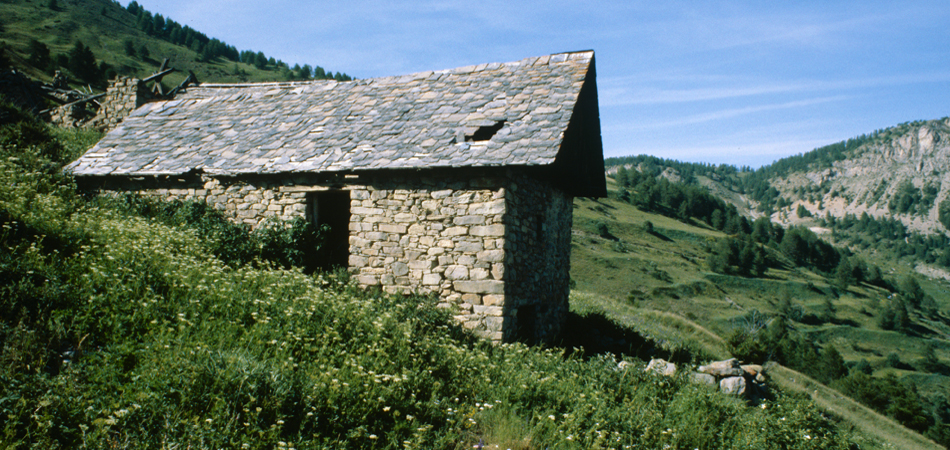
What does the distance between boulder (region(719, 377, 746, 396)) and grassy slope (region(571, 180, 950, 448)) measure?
43519mm

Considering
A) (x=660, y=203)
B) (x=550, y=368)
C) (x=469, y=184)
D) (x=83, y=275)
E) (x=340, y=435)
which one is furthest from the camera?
Answer: (x=660, y=203)

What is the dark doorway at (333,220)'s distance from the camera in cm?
1002

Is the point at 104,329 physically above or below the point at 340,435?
above

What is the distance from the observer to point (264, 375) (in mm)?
4332

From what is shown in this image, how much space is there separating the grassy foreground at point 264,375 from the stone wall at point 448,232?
2.24 ft

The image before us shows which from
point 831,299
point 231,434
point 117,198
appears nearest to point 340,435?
point 231,434

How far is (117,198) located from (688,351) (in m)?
13.9

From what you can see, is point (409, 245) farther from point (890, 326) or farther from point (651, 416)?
point (890, 326)

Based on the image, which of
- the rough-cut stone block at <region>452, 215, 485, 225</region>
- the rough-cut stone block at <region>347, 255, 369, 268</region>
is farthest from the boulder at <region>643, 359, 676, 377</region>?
the rough-cut stone block at <region>347, 255, 369, 268</region>

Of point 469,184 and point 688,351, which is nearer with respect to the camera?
point 469,184

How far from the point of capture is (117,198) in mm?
10820

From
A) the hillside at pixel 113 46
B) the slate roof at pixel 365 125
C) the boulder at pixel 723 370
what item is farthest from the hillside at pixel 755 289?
the hillside at pixel 113 46

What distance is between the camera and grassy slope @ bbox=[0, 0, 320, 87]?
207 feet

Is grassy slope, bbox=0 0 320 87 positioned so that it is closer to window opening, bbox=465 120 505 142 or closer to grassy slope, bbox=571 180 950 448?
window opening, bbox=465 120 505 142
